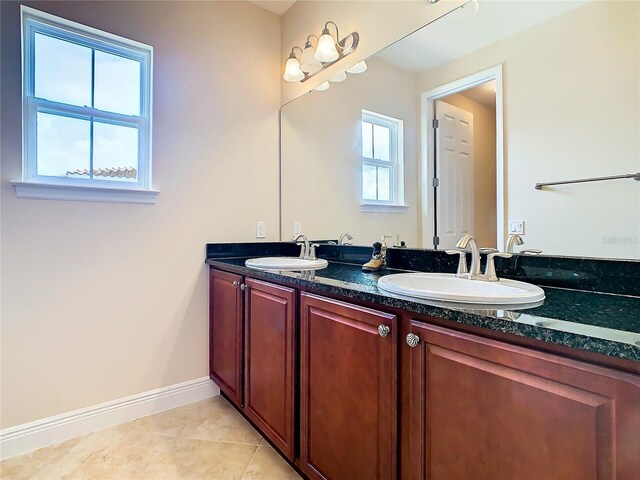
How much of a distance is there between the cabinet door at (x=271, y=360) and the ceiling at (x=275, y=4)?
1907 mm

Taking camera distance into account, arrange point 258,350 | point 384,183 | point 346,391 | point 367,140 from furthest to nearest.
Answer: point 367,140
point 384,183
point 258,350
point 346,391

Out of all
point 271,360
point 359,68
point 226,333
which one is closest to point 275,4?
point 359,68

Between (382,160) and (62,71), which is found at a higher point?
(62,71)

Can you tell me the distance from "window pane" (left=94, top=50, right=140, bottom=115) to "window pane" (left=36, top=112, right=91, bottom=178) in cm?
17

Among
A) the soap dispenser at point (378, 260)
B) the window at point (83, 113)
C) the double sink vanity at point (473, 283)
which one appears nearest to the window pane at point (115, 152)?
the window at point (83, 113)

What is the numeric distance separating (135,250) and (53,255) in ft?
1.18

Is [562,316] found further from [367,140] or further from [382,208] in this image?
[367,140]

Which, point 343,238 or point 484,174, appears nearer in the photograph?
point 484,174

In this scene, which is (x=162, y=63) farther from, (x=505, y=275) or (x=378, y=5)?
(x=505, y=275)

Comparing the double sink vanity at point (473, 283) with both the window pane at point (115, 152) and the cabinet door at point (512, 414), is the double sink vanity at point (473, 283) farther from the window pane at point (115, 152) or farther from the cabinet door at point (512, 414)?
the window pane at point (115, 152)

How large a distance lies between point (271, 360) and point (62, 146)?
1.50 m

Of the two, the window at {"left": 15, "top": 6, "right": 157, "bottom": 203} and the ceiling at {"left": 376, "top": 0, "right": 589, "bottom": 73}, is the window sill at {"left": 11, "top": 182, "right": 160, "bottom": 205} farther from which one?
the ceiling at {"left": 376, "top": 0, "right": 589, "bottom": 73}

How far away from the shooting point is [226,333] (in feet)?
6.38

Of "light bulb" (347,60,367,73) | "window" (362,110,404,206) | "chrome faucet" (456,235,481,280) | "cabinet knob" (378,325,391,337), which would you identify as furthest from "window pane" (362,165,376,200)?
"cabinet knob" (378,325,391,337)
